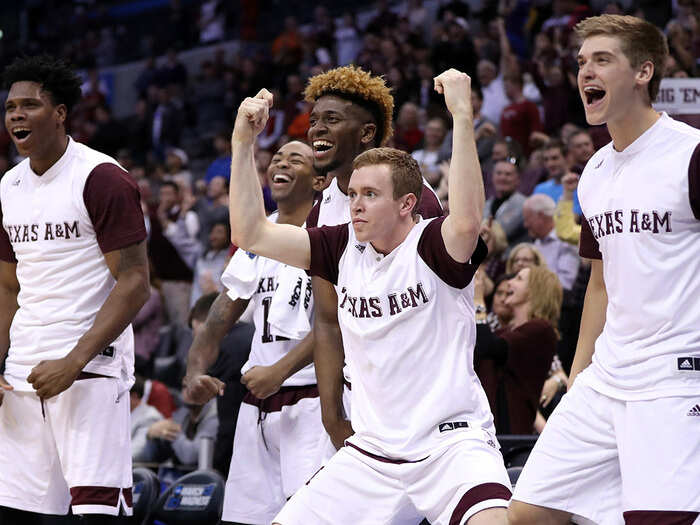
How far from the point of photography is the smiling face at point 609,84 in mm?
4082

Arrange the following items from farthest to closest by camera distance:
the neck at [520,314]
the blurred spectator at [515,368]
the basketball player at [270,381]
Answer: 1. the neck at [520,314]
2. the blurred spectator at [515,368]
3. the basketball player at [270,381]

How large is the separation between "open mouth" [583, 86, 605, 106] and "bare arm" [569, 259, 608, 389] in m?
0.65

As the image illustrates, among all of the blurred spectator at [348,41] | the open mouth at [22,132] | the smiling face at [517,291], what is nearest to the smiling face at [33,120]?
the open mouth at [22,132]

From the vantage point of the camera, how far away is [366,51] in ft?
50.9

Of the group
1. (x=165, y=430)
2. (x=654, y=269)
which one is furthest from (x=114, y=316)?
(x=165, y=430)

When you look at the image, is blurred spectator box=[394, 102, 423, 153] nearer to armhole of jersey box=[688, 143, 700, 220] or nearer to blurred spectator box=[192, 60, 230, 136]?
blurred spectator box=[192, 60, 230, 136]

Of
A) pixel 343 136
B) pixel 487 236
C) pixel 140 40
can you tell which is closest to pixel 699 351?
pixel 343 136

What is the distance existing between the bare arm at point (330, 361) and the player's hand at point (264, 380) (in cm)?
39

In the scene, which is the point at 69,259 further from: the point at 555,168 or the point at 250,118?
the point at 555,168

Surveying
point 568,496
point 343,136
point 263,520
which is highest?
point 343,136

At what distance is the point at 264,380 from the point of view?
17.1ft

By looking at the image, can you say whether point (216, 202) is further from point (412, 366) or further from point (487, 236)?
point (412, 366)

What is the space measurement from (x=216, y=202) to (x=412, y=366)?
8.89m

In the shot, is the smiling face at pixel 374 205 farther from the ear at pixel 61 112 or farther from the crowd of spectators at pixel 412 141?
the crowd of spectators at pixel 412 141
